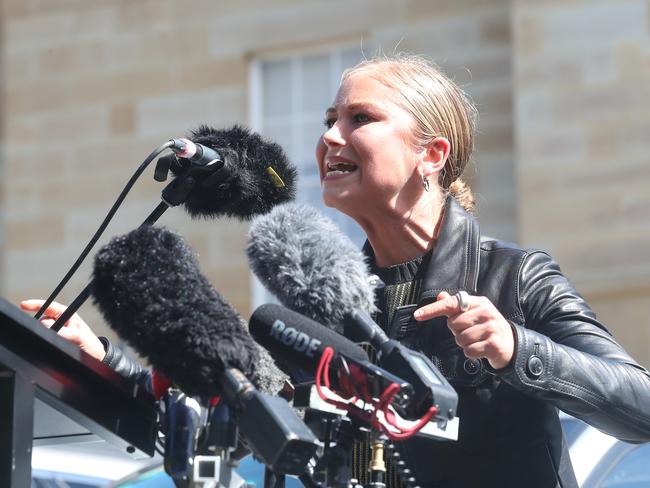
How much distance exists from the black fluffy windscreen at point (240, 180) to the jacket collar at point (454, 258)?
0.38 m

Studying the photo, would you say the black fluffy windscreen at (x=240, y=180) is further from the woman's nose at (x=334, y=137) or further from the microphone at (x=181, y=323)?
the microphone at (x=181, y=323)

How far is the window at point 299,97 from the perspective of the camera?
1212 centimetres

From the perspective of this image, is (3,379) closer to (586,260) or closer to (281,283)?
(281,283)

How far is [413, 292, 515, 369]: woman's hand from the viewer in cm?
303

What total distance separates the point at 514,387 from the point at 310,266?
581 millimetres

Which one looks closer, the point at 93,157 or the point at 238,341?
the point at 238,341

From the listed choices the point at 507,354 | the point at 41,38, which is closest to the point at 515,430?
the point at 507,354

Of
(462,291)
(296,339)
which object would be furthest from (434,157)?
(296,339)

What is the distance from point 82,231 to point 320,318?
9.41 m

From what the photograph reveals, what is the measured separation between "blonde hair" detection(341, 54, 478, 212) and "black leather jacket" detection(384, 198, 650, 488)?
0.28m

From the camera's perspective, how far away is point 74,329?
3787 millimetres

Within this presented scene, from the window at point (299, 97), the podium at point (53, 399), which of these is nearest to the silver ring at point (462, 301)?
the podium at point (53, 399)

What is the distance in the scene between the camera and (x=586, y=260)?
10203mm

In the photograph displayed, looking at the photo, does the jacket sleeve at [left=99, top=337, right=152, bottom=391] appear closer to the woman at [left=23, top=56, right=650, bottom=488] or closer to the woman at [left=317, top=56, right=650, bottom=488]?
the woman at [left=23, top=56, right=650, bottom=488]
